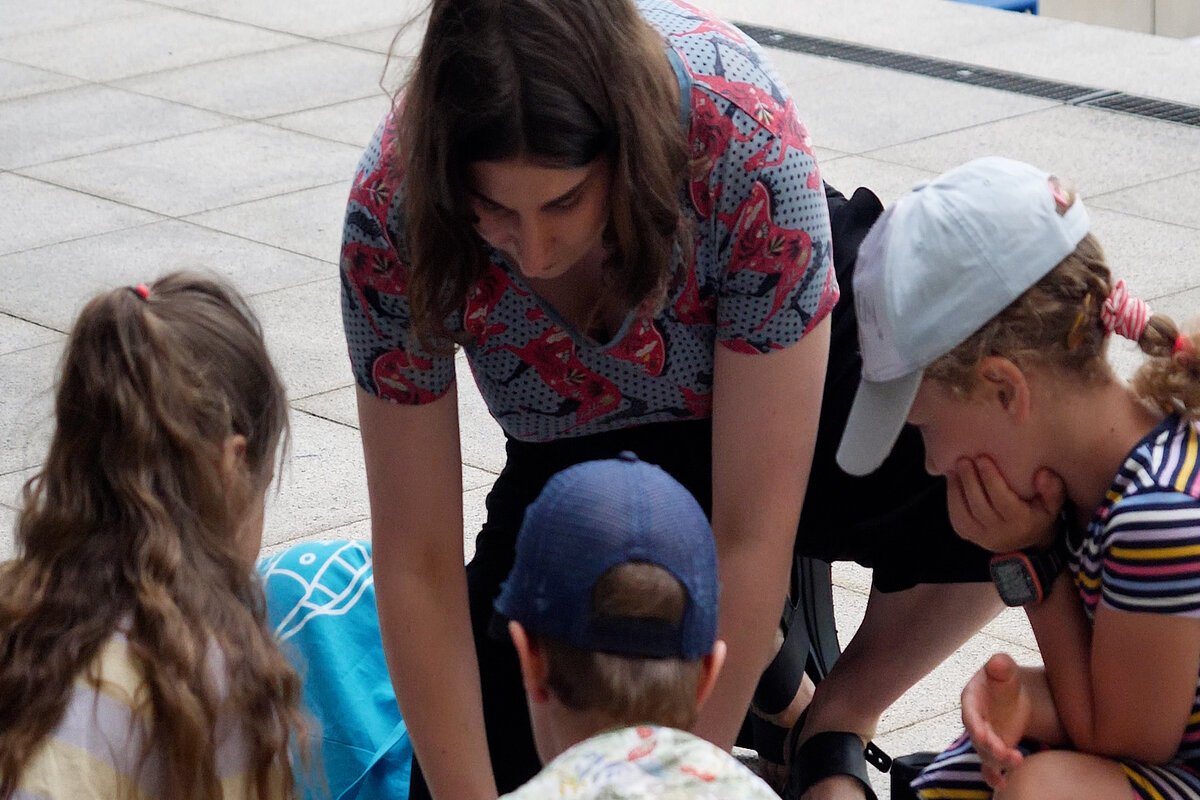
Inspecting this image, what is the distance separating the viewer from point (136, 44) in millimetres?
8812

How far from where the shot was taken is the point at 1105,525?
2281 mm

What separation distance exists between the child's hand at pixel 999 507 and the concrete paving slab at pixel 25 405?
248cm

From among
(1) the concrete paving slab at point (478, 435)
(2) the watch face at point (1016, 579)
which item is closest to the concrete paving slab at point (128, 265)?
(1) the concrete paving slab at point (478, 435)

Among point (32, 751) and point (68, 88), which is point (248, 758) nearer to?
point (32, 751)

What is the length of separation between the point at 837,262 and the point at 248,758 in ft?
4.14

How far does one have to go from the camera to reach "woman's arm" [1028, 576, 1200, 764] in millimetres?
2215

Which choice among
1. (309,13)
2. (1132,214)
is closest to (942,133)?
(1132,214)

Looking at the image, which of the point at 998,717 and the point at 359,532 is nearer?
the point at 998,717

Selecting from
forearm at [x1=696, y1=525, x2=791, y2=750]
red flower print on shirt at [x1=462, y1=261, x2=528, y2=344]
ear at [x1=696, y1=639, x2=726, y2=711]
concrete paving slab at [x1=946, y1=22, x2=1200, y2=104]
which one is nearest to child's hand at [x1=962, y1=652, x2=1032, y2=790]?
forearm at [x1=696, y1=525, x2=791, y2=750]

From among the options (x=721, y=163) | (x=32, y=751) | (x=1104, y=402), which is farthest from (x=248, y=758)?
(x=1104, y=402)

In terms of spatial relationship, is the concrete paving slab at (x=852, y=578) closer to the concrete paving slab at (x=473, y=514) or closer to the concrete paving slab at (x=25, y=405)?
the concrete paving slab at (x=473, y=514)

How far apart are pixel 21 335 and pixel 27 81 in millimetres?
3419

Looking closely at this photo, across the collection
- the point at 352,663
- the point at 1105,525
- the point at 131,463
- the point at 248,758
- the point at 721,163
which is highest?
the point at 721,163

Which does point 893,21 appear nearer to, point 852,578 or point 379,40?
point 379,40
